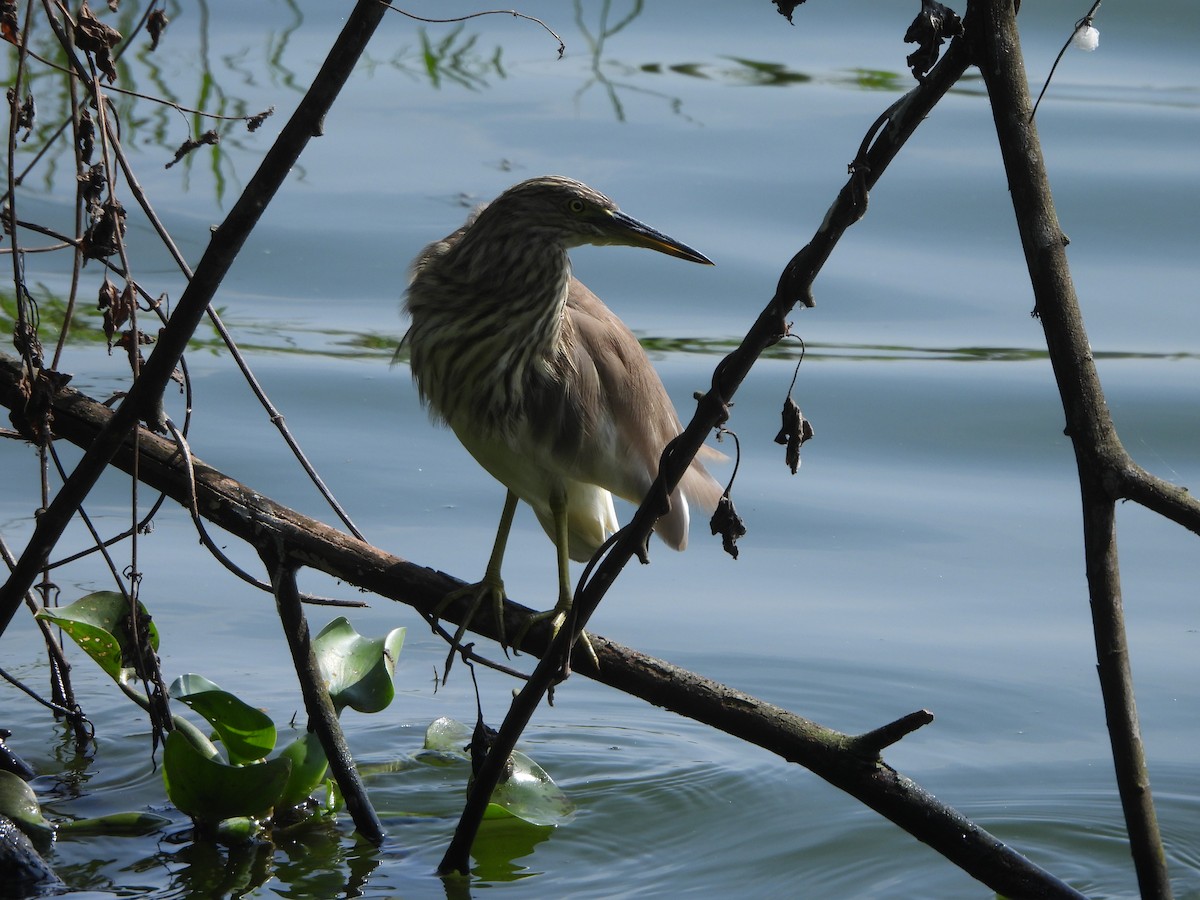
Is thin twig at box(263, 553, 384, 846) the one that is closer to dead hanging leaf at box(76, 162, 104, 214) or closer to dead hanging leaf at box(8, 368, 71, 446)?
dead hanging leaf at box(8, 368, 71, 446)

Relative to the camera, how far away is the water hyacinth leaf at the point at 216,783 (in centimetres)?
269

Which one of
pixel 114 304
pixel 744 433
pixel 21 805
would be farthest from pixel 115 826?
pixel 744 433

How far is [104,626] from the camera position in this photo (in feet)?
8.73

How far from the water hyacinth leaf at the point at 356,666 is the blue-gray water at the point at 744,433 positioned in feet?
0.95

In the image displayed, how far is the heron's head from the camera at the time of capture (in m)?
3.00

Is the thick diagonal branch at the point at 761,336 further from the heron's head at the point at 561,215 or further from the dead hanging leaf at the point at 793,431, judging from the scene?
the heron's head at the point at 561,215

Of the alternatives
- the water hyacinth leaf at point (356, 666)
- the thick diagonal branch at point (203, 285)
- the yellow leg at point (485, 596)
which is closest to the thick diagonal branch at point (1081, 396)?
the thick diagonal branch at point (203, 285)

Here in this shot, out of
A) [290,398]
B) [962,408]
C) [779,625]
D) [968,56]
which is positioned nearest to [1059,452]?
[962,408]

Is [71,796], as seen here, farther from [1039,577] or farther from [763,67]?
[763,67]

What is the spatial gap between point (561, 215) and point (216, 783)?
47.9 inches

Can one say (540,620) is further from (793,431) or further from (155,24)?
(155,24)

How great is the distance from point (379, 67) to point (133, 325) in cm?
590

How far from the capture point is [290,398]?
5328mm

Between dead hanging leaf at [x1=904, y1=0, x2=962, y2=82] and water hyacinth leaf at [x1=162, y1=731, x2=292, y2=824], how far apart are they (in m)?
1.60
